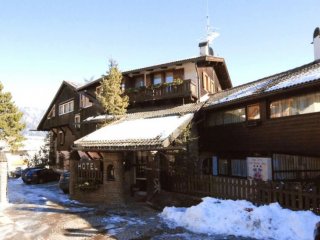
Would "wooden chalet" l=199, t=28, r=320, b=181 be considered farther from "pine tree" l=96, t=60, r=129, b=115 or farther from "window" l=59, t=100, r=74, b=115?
"window" l=59, t=100, r=74, b=115

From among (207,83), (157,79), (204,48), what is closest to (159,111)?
(157,79)

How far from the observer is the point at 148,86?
2509cm

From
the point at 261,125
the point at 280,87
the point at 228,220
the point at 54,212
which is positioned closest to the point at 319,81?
the point at 280,87

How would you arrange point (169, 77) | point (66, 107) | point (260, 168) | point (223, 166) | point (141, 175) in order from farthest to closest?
point (66, 107) → point (169, 77) → point (223, 166) → point (141, 175) → point (260, 168)

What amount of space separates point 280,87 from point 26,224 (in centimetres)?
1301

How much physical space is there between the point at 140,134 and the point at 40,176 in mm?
15711

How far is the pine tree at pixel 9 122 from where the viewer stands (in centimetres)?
4159

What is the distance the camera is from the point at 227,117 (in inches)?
780

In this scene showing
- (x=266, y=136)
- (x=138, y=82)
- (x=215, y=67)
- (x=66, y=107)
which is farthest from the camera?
(x=66, y=107)

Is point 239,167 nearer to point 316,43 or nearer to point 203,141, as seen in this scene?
point 203,141

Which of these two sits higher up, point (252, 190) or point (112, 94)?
point (112, 94)

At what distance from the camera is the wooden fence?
11125 mm

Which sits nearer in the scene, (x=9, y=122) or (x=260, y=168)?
(x=260, y=168)

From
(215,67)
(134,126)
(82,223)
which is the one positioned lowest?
(82,223)
